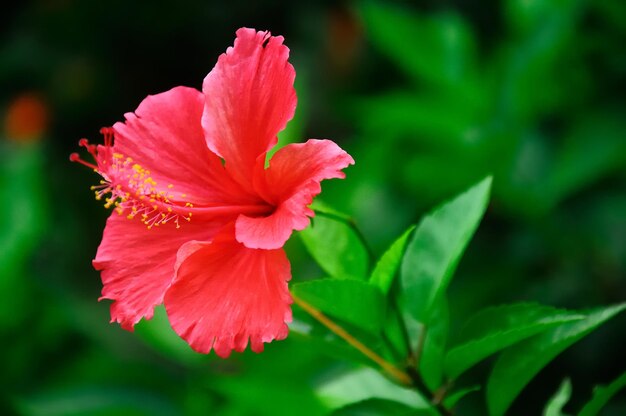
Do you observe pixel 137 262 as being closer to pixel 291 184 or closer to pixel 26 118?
pixel 291 184

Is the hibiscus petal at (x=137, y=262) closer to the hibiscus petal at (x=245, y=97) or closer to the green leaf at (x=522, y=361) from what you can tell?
the hibiscus petal at (x=245, y=97)

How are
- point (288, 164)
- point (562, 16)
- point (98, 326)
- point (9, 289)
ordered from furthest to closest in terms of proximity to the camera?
point (98, 326)
point (9, 289)
point (562, 16)
point (288, 164)

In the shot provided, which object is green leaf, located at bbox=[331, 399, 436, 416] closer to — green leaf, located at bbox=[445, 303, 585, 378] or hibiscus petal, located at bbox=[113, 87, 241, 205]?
green leaf, located at bbox=[445, 303, 585, 378]

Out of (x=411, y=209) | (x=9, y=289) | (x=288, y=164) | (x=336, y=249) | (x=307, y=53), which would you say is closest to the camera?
(x=288, y=164)

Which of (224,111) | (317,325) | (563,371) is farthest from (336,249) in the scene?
(563,371)

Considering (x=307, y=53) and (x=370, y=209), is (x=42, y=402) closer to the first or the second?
(x=370, y=209)

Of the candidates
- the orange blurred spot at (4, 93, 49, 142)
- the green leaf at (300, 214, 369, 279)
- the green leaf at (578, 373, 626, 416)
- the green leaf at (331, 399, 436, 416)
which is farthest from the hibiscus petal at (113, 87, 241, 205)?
the orange blurred spot at (4, 93, 49, 142)
